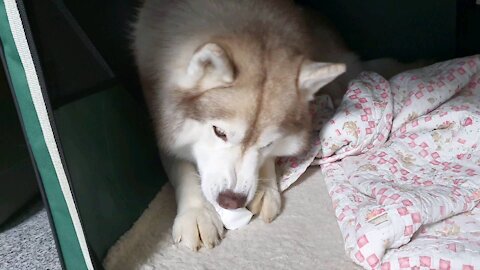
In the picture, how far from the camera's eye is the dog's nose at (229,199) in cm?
131

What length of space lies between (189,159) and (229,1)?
0.45 metres

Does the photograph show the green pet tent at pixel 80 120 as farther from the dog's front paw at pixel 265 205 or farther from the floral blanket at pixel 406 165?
the floral blanket at pixel 406 165

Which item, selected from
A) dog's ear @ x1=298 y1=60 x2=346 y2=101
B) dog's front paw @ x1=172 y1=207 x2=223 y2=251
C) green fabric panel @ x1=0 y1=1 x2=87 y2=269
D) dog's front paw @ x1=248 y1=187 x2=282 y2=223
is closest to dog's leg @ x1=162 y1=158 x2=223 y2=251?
dog's front paw @ x1=172 y1=207 x2=223 y2=251

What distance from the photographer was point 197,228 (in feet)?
4.45

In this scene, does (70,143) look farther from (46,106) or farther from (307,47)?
(307,47)

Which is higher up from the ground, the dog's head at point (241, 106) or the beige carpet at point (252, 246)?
the dog's head at point (241, 106)

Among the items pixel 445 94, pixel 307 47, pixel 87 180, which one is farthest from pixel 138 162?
pixel 445 94

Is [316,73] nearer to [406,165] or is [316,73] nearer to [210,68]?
[210,68]

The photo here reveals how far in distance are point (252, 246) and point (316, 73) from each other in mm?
464

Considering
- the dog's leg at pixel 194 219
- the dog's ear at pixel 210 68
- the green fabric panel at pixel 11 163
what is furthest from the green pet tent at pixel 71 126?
the green fabric panel at pixel 11 163

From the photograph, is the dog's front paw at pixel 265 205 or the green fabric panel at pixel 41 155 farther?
the dog's front paw at pixel 265 205

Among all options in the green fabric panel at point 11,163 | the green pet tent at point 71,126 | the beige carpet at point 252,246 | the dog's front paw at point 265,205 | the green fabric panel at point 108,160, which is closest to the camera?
the green pet tent at point 71,126

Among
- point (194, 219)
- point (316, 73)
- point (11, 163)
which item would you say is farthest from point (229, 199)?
point (11, 163)

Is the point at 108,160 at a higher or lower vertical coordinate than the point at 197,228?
higher
